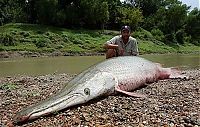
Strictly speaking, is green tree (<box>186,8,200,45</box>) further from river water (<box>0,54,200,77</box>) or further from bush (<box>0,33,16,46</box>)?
river water (<box>0,54,200,77</box>)

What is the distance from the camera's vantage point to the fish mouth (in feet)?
18.9

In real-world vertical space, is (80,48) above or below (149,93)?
below

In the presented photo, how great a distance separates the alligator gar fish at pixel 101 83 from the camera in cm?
595

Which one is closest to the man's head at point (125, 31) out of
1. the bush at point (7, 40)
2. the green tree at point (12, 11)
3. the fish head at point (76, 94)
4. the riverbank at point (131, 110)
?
the riverbank at point (131, 110)

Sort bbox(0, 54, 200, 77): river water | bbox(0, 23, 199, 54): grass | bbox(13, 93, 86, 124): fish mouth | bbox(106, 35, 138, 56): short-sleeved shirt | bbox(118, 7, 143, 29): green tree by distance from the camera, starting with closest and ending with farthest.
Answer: bbox(13, 93, 86, 124): fish mouth → bbox(106, 35, 138, 56): short-sleeved shirt → bbox(0, 54, 200, 77): river water → bbox(0, 23, 199, 54): grass → bbox(118, 7, 143, 29): green tree

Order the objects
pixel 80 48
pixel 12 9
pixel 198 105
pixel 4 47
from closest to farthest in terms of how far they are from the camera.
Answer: pixel 198 105
pixel 4 47
pixel 80 48
pixel 12 9

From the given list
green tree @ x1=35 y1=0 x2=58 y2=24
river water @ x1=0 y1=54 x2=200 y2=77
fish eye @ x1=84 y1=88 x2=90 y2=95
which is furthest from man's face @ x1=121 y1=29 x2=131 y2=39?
green tree @ x1=35 y1=0 x2=58 y2=24

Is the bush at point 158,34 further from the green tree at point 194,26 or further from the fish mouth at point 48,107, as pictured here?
the fish mouth at point 48,107

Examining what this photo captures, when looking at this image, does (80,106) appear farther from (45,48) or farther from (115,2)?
(115,2)

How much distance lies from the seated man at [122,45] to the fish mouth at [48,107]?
10.1 feet

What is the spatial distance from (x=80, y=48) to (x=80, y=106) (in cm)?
3519

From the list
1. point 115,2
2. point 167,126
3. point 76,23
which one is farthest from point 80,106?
point 115,2

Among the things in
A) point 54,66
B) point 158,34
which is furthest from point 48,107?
point 158,34

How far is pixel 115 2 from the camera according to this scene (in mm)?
63594
